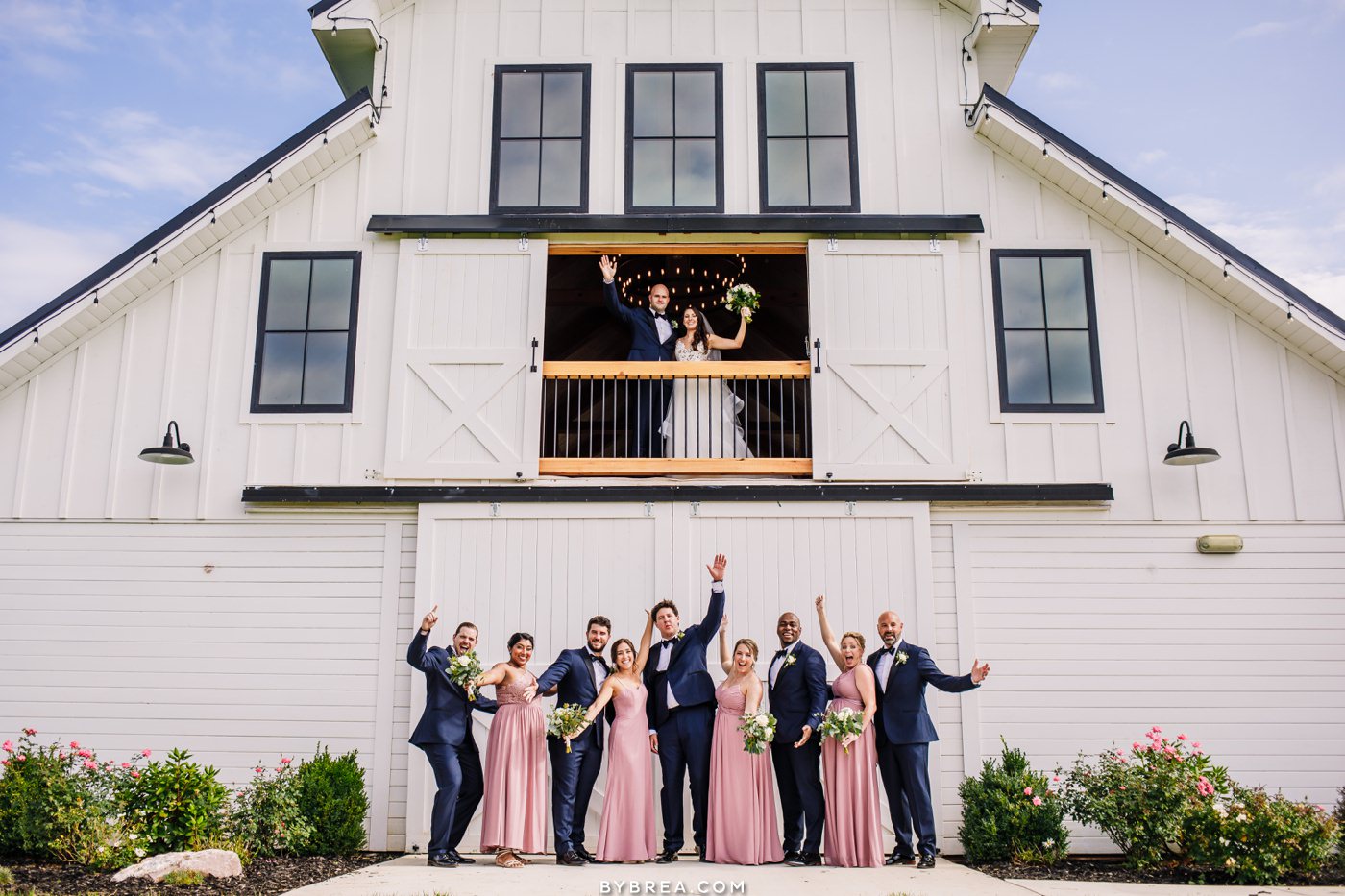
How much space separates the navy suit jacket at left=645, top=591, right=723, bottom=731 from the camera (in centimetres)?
888

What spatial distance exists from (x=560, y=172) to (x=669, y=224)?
1.28 metres

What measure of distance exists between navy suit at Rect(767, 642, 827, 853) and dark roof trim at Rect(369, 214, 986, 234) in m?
4.30

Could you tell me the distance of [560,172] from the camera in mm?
11445

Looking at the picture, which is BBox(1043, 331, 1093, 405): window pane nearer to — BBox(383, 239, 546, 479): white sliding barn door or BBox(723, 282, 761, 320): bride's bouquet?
BBox(723, 282, 761, 320): bride's bouquet

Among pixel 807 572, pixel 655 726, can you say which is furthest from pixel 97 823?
pixel 807 572

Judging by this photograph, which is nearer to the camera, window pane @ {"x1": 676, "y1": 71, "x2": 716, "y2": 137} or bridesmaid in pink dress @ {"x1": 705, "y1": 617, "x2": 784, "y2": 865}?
bridesmaid in pink dress @ {"x1": 705, "y1": 617, "x2": 784, "y2": 865}

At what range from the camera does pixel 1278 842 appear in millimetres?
8133

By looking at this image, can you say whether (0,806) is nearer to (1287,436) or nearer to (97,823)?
(97,823)

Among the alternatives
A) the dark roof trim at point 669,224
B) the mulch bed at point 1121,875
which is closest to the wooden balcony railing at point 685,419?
the dark roof trim at point 669,224

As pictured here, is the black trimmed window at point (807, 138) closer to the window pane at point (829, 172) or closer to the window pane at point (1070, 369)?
the window pane at point (829, 172)

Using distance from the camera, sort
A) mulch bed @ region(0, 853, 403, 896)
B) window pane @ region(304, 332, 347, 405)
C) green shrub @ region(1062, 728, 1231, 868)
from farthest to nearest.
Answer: window pane @ region(304, 332, 347, 405) < green shrub @ region(1062, 728, 1231, 868) < mulch bed @ region(0, 853, 403, 896)

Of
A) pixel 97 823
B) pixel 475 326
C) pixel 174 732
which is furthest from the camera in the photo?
pixel 475 326

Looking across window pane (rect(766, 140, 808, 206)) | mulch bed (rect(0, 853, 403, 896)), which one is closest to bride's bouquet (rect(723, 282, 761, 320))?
window pane (rect(766, 140, 808, 206))

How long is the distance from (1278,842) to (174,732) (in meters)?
8.99
